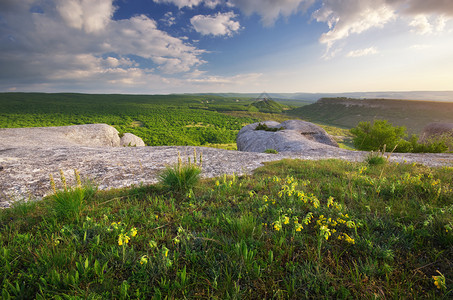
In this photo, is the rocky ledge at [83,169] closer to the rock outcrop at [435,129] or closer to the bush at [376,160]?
the bush at [376,160]

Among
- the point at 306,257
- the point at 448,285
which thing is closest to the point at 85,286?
the point at 306,257

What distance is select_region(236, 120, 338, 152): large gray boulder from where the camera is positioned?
1977cm

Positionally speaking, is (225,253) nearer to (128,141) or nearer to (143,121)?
(128,141)

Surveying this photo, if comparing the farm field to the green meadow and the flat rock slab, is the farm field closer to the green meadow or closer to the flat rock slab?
the flat rock slab

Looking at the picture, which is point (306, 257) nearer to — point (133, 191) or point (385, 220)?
point (385, 220)

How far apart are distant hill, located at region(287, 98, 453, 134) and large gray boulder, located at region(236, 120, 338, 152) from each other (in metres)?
55.2

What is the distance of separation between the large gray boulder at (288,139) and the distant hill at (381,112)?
5524 centimetres

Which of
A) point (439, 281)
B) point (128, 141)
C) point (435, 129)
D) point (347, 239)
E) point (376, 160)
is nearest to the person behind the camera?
point (439, 281)

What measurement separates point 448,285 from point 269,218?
2303 millimetres

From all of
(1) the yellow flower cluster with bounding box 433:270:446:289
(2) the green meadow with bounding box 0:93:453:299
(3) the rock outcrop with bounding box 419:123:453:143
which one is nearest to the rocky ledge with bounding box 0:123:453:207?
(2) the green meadow with bounding box 0:93:453:299

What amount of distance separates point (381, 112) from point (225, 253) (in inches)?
4725

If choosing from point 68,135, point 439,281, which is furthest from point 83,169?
point 68,135

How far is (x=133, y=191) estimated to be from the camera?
512 cm

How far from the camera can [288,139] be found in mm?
21281
